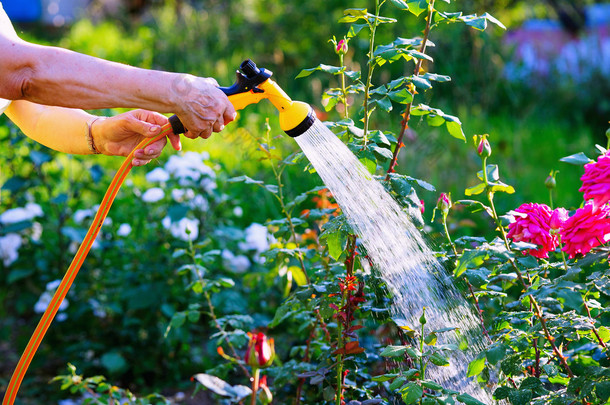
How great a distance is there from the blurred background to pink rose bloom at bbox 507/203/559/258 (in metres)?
0.32

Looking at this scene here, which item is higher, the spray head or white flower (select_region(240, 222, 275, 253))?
the spray head

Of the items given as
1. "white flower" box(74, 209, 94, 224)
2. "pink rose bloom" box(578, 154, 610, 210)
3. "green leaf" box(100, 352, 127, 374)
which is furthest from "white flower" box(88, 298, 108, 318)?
"pink rose bloom" box(578, 154, 610, 210)

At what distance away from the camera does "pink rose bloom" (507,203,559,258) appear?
1387 millimetres

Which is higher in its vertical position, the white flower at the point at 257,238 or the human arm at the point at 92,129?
the human arm at the point at 92,129

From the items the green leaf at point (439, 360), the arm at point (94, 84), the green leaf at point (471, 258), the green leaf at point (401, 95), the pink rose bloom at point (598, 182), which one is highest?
the arm at point (94, 84)

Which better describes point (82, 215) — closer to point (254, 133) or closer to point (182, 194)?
→ point (182, 194)

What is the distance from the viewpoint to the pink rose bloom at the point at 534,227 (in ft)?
4.55

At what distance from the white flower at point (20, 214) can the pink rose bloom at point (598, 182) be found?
1.96m

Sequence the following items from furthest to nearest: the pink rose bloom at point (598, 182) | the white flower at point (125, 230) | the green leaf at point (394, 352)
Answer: the white flower at point (125, 230)
the green leaf at point (394, 352)
the pink rose bloom at point (598, 182)

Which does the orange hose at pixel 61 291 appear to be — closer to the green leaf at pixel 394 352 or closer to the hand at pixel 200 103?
the hand at pixel 200 103

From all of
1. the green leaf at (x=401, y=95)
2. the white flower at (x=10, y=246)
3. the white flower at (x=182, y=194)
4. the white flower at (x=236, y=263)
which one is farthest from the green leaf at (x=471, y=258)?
the white flower at (x=10, y=246)

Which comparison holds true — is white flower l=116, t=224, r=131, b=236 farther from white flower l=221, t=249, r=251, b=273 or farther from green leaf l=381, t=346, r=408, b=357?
green leaf l=381, t=346, r=408, b=357

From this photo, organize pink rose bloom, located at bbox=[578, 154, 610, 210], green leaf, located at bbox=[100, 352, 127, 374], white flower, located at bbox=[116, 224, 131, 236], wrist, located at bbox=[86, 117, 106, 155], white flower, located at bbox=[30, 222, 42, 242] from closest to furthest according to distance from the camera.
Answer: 1. pink rose bloom, located at bbox=[578, 154, 610, 210]
2. wrist, located at bbox=[86, 117, 106, 155]
3. green leaf, located at bbox=[100, 352, 127, 374]
4. white flower, located at bbox=[116, 224, 131, 236]
5. white flower, located at bbox=[30, 222, 42, 242]

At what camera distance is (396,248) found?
5.13 feet
